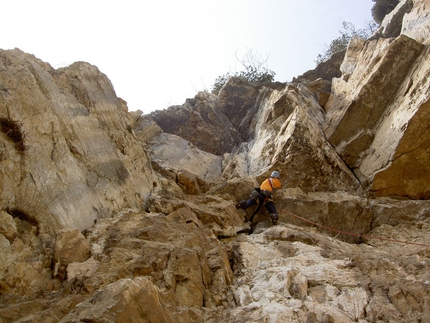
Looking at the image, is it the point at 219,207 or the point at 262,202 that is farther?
the point at 262,202

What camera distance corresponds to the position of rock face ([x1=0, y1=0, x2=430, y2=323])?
4852 mm

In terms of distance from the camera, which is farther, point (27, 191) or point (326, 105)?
point (326, 105)

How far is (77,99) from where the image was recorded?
28.0 ft

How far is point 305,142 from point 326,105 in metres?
4.07

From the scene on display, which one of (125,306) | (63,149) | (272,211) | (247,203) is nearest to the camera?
(125,306)

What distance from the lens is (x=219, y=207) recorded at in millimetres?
8742

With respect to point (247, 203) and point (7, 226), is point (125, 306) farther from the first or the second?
point (247, 203)

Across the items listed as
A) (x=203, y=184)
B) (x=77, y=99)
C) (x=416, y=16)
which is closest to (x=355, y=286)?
(x=203, y=184)

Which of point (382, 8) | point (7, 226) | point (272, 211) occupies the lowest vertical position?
point (7, 226)

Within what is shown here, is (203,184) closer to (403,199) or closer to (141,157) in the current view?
(141,157)

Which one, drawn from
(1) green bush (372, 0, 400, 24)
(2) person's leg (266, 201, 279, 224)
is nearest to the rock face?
(2) person's leg (266, 201, 279, 224)

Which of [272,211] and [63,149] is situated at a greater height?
[63,149]

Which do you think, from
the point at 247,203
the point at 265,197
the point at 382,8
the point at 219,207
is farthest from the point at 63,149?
the point at 382,8

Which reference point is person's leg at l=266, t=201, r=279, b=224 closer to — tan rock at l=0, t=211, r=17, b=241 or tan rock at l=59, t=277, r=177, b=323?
Answer: tan rock at l=59, t=277, r=177, b=323
